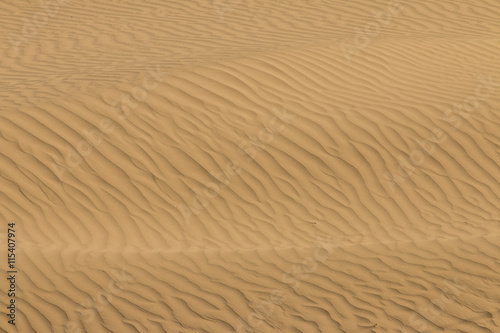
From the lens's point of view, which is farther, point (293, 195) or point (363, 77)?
point (363, 77)

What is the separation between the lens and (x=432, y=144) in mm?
8609

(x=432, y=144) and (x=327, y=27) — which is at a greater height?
(x=327, y=27)

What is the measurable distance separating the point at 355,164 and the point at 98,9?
357 inches

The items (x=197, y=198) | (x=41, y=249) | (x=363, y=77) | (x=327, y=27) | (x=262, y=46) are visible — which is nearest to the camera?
(x=41, y=249)

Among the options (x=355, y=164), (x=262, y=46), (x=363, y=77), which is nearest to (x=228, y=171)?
(x=355, y=164)

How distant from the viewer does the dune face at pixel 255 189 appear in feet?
20.6

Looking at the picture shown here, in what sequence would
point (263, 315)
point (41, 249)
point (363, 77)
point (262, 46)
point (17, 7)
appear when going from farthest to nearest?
point (17, 7), point (262, 46), point (363, 77), point (41, 249), point (263, 315)

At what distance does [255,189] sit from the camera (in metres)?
7.93

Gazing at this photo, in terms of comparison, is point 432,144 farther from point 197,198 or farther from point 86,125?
point 86,125

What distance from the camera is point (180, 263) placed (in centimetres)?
668

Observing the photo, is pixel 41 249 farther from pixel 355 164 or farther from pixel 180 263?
pixel 355 164

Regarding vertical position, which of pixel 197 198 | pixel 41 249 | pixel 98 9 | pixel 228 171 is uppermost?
pixel 98 9

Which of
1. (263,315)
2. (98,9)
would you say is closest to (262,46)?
(98,9)

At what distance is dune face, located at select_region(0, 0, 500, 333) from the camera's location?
6270mm
